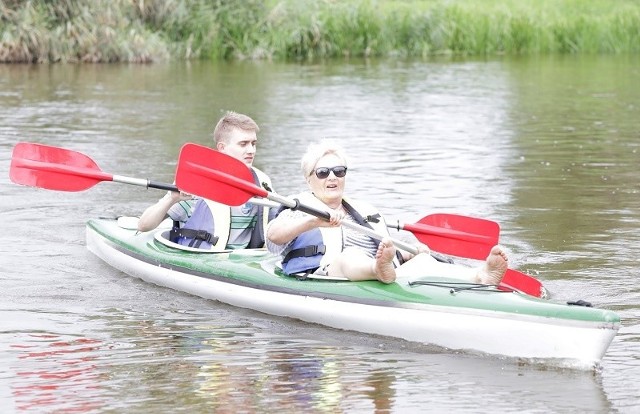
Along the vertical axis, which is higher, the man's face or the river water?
the man's face

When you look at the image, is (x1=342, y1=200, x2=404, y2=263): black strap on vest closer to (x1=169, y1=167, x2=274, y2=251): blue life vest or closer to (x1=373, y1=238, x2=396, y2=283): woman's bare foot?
(x1=373, y1=238, x2=396, y2=283): woman's bare foot

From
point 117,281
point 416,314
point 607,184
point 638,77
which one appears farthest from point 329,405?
point 638,77

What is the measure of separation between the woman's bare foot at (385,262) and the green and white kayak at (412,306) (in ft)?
0.17

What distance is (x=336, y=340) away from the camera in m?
7.08

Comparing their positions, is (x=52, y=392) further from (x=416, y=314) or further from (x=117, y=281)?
(x=117, y=281)

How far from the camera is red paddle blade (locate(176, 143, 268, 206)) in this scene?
7.65 m

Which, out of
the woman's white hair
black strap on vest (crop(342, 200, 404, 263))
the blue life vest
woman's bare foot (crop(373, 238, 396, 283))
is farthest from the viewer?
the blue life vest

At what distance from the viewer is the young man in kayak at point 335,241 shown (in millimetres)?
6930

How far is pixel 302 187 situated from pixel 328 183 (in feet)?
17.1

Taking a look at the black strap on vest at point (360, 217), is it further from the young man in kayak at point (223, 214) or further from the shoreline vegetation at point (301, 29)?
the shoreline vegetation at point (301, 29)

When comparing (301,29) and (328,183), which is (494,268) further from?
(301,29)

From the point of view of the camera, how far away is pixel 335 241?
24.2 ft

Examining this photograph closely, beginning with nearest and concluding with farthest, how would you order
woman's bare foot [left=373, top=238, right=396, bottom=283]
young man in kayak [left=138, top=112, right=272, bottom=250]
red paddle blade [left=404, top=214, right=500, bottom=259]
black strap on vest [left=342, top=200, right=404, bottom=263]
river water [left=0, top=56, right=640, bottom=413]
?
1. river water [left=0, top=56, right=640, bottom=413]
2. woman's bare foot [left=373, top=238, right=396, bottom=283]
3. black strap on vest [left=342, top=200, right=404, bottom=263]
4. red paddle blade [left=404, top=214, right=500, bottom=259]
5. young man in kayak [left=138, top=112, right=272, bottom=250]

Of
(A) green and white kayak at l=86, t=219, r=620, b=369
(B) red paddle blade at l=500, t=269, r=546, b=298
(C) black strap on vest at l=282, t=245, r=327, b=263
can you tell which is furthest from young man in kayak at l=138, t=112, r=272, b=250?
(B) red paddle blade at l=500, t=269, r=546, b=298
